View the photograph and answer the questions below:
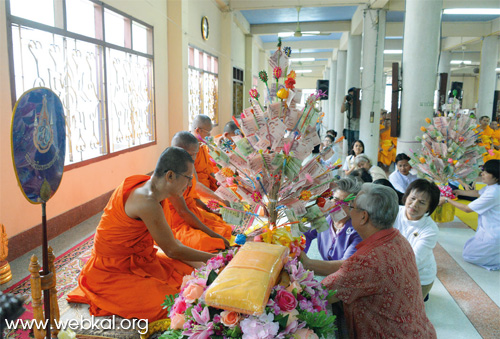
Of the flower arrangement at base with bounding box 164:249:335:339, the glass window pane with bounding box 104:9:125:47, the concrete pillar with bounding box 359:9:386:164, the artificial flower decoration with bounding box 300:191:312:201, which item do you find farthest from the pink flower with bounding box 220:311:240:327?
the concrete pillar with bounding box 359:9:386:164

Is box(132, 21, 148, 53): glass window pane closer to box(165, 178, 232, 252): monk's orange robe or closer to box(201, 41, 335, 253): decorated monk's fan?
box(165, 178, 232, 252): monk's orange robe

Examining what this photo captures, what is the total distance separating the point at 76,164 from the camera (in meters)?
4.66

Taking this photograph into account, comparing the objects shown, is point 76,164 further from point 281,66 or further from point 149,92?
point 281,66

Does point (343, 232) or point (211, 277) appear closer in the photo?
point (211, 277)

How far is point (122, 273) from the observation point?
2570 millimetres

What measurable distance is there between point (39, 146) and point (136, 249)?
37.3 inches

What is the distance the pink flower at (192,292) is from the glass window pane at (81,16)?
14.0 feet

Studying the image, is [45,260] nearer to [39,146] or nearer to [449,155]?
[39,146]

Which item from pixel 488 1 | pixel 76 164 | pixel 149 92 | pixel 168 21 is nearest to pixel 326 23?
pixel 488 1

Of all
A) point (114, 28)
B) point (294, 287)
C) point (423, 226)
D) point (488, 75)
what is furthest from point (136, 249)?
point (488, 75)

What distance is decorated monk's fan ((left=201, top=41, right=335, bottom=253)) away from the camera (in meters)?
2.02

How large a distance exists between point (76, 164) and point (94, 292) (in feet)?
8.38

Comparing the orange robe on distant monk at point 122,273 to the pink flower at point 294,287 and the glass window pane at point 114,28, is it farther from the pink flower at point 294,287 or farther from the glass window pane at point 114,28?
the glass window pane at point 114,28

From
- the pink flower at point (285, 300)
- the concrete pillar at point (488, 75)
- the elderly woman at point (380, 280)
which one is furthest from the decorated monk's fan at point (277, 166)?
the concrete pillar at point (488, 75)
